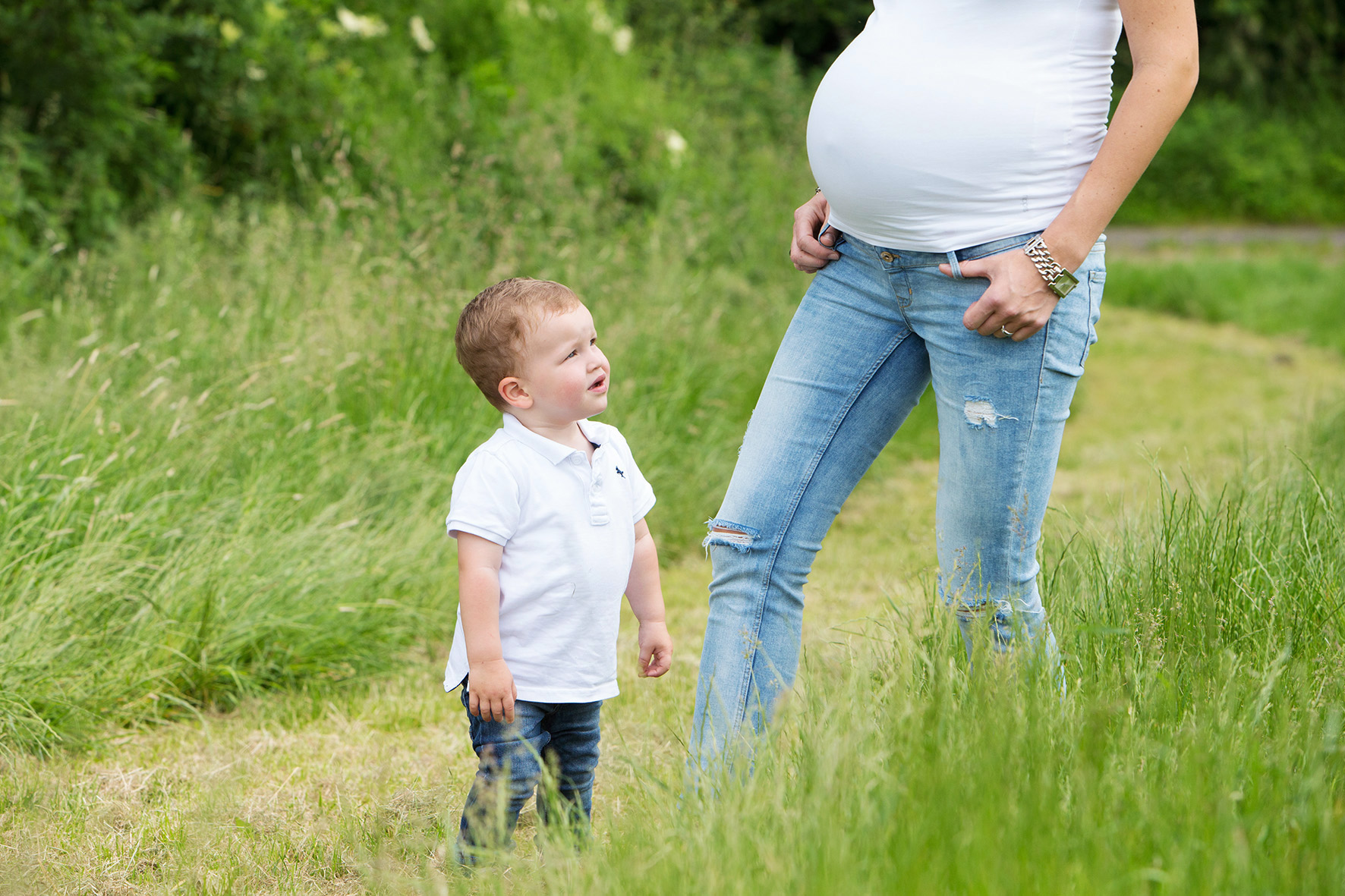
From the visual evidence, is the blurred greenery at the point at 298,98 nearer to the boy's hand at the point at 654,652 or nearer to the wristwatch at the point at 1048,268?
the boy's hand at the point at 654,652

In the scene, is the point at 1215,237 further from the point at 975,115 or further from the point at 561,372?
the point at 561,372

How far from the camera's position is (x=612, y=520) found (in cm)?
235

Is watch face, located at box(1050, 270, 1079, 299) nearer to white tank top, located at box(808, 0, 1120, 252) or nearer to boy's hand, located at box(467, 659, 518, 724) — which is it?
white tank top, located at box(808, 0, 1120, 252)

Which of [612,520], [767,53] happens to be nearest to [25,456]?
[612,520]

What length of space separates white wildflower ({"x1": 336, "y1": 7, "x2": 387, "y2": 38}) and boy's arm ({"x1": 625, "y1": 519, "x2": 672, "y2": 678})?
5564 mm

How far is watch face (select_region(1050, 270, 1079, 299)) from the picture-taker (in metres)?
2.08

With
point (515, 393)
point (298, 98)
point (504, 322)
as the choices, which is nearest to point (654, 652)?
point (515, 393)

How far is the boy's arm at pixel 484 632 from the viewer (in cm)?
221

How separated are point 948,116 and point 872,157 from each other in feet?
0.50

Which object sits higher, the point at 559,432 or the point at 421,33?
the point at 421,33

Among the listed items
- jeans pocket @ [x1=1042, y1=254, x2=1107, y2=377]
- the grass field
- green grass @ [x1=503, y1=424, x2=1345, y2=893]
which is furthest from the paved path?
jeans pocket @ [x1=1042, y1=254, x2=1107, y2=377]

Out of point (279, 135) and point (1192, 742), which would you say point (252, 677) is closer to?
point (1192, 742)

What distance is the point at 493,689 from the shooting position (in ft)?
7.22

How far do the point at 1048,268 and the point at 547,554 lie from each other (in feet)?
3.26
